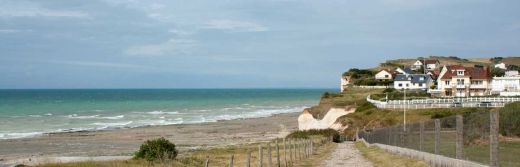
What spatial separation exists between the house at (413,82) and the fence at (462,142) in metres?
90.5

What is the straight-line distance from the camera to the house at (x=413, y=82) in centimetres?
11162

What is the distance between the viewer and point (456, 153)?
15.4m

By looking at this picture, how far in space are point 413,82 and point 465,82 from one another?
1373cm

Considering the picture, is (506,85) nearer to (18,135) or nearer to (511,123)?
(18,135)

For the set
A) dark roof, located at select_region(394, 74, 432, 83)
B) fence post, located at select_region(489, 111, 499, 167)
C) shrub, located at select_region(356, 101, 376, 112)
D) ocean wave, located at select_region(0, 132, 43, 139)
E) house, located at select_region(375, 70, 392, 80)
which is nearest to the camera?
fence post, located at select_region(489, 111, 499, 167)

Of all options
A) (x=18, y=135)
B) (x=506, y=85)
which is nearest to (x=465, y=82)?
(x=506, y=85)

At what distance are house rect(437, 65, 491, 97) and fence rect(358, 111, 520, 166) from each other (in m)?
80.2

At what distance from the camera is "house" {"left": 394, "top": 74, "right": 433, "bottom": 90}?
11162 cm

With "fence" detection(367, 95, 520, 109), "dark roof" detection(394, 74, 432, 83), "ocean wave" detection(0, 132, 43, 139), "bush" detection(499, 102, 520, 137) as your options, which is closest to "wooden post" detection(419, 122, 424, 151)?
"bush" detection(499, 102, 520, 137)

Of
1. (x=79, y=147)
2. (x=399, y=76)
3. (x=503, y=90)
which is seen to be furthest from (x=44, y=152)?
(x=399, y=76)

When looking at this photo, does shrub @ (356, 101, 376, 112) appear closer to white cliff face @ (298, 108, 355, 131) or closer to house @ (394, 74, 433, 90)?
white cliff face @ (298, 108, 355, 131)

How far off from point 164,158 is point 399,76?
9349cm

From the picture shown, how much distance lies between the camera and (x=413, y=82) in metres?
113

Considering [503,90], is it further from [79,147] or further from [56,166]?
[56,166]
